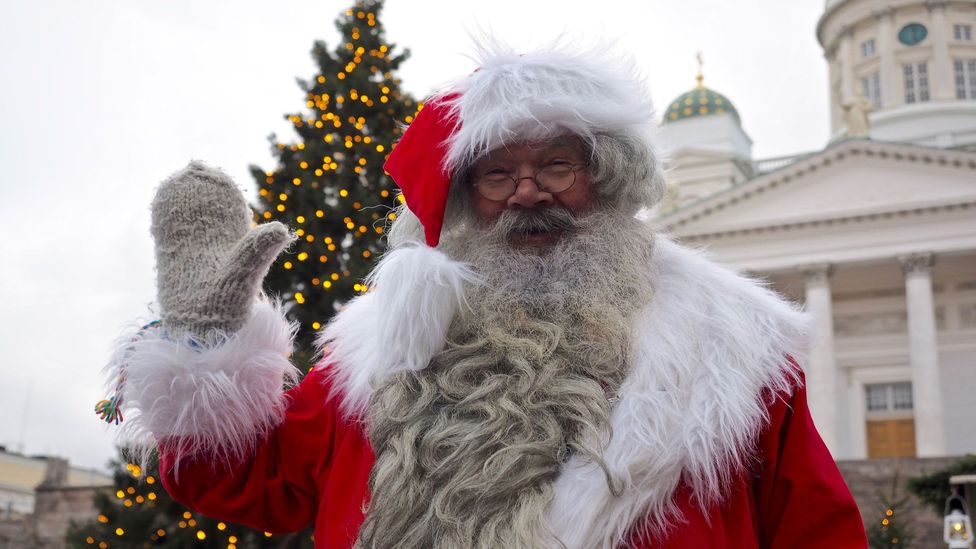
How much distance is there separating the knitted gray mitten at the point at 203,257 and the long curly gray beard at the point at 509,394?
0.38m

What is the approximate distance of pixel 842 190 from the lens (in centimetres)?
3222

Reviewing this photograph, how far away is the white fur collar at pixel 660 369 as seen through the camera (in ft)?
6.53

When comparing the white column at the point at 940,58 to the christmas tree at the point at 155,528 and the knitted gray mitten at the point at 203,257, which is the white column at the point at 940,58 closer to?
the christmas tree at the point at 155,528

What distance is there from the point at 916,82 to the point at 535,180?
44.2m

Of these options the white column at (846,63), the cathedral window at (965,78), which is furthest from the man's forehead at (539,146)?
the white column at (846,63)

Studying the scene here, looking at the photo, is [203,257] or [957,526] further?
[957,526]

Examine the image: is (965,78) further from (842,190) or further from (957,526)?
(957,526)

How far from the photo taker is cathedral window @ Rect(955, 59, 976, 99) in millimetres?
41469

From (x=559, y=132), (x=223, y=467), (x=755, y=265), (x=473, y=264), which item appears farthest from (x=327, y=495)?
(x=755, y=265)

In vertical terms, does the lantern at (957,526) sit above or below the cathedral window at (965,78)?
below

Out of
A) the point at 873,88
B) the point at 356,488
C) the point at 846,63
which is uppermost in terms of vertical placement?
the point at 846,63

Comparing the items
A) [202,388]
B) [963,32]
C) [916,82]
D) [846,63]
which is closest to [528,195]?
Result: [202,388]

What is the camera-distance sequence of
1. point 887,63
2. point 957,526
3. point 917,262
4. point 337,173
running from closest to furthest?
point 337,173 → point 957,526 → point 917,262 → point 887,63

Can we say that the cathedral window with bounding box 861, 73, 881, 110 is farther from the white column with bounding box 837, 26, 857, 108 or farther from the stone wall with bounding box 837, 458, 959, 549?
the stone wall with bounding box 837, 458, 959, 549
